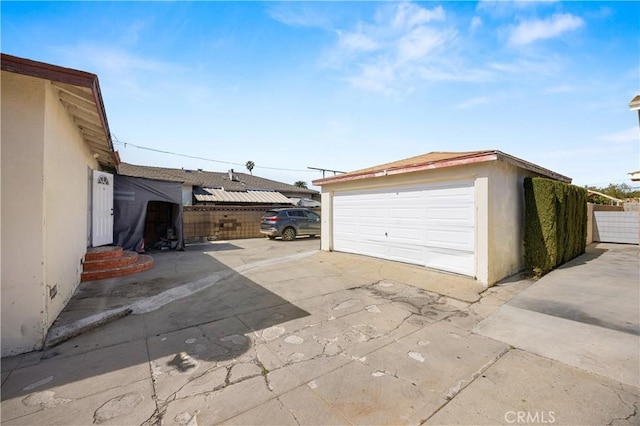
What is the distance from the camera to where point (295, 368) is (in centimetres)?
269

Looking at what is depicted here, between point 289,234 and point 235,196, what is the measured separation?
22.2 feet

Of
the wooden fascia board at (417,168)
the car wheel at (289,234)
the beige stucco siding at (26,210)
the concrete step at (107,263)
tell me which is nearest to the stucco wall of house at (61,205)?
the beige stucco siding at (26,210)

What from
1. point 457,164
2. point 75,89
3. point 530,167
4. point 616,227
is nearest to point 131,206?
point 75,89

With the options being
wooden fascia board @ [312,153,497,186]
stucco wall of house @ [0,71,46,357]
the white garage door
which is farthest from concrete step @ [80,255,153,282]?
wooden fascia board @ [312,153,497,186]

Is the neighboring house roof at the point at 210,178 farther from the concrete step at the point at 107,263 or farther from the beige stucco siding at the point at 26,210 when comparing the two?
the beige stucco siding at the point at 26,210

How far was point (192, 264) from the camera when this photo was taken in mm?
7684

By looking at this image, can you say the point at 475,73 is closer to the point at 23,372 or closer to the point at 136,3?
the point at 136,3

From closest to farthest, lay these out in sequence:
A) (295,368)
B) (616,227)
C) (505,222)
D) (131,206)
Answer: (295,368) < (505,222) < (131,206) < (616,227)

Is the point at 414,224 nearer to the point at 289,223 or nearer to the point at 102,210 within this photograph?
the point at 289,223

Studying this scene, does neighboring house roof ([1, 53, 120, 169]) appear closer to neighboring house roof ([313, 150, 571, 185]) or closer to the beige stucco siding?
the beige stucco siding

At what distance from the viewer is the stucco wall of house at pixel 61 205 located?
323cm

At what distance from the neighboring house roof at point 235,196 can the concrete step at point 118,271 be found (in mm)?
10281

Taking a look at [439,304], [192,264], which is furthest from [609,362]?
[192,264]

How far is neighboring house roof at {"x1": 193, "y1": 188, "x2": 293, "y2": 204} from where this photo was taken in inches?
677
